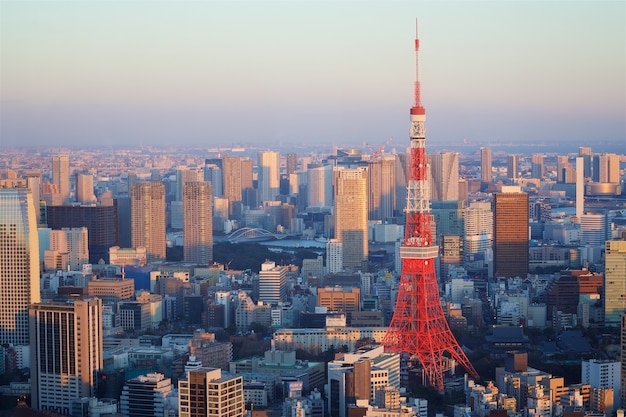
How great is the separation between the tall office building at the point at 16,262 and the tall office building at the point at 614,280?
24.3ft

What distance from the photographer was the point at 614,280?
62.0ft

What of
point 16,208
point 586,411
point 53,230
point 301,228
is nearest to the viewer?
point 586,411

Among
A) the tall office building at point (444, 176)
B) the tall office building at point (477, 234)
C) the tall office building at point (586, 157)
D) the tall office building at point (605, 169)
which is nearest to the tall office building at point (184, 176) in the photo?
the tall office building at point (444, 176)

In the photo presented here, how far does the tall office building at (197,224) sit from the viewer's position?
89.2 ft

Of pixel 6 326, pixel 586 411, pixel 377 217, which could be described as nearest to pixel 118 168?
pixel 377 217

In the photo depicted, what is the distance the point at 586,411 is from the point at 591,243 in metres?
14.0

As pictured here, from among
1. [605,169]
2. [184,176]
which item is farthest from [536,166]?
[184,176]

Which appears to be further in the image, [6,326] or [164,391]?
[6,326]

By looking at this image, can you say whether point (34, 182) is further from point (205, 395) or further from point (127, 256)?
point (205, 395)

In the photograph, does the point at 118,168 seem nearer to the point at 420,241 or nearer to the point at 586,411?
the point at 420,241

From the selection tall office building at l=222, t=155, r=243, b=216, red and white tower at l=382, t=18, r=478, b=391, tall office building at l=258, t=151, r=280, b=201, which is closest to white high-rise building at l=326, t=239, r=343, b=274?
red and white tower at l=382, t=18, r=478, b=391

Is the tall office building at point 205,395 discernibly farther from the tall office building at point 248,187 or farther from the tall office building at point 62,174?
the tall office building at point 248,187

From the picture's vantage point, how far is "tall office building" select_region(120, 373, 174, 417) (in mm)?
12828

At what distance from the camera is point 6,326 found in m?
16.1
